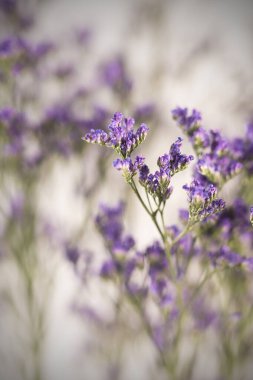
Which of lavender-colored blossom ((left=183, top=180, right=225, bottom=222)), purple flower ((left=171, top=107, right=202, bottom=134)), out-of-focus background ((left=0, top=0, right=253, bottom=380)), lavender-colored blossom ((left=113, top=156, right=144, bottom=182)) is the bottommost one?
lavender-colored blossom ((left=183, top=180, right=225, bottom=222))

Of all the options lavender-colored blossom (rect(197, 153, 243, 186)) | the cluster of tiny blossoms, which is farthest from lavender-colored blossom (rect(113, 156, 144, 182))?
lavender-colored blossom (rect(197, 153, 243, 186))

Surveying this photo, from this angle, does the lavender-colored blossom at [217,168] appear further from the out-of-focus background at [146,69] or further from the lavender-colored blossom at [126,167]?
the out-of-focus background at [146,69]

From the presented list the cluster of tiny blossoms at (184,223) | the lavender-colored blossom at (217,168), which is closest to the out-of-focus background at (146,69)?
the cluster of tiny blossoms at (184,223)

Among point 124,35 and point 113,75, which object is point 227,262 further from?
point 124,35

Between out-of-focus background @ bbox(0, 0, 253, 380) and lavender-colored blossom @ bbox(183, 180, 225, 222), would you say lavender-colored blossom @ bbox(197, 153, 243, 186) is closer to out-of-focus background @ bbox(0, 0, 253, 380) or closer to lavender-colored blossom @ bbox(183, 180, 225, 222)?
lavender-colored blossom @ bbox(183, 180, 225, 222)

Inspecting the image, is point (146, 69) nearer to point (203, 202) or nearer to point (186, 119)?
point (186, 119)

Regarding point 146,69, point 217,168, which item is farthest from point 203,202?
point 146,69
